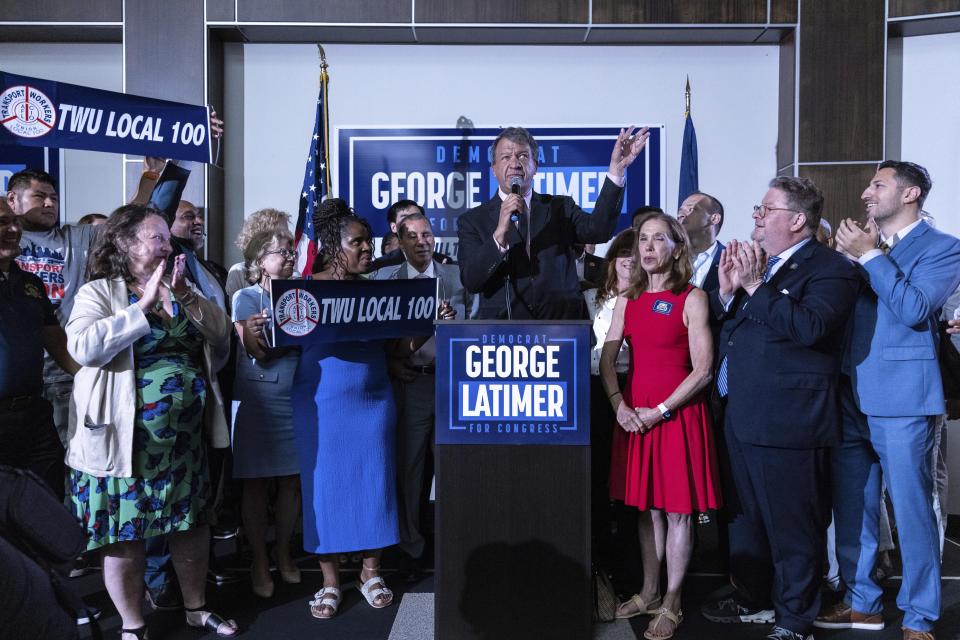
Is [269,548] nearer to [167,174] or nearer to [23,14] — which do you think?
[167,174]

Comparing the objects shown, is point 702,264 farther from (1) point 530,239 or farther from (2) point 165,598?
(2) point 165,598

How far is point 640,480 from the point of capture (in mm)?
3076

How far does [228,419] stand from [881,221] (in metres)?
2.73

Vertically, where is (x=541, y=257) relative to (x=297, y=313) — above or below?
above

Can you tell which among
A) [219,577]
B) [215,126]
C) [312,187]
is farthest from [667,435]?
[312,187]

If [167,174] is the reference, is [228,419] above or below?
below

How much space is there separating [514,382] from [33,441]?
1926mm

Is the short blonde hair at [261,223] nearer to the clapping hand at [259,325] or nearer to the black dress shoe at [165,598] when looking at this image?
the clapping hand at [259,325]

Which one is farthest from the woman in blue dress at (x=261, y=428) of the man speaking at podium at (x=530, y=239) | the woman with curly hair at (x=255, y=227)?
the man speaking at podium at (x=530, y=239)

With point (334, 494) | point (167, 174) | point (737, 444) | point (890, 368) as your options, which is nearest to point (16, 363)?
point (167, 174)

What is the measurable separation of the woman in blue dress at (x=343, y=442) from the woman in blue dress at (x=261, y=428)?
318 millimetres

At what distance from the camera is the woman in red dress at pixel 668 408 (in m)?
3.04

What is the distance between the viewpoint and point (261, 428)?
3.56 meters

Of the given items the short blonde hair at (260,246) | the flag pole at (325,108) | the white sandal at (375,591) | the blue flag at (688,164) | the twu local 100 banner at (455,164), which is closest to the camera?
the white sandal at (375,591)
